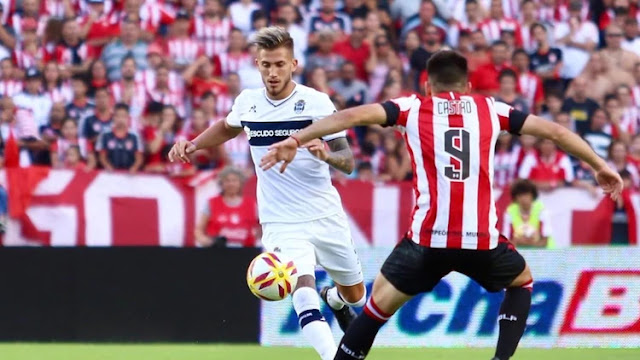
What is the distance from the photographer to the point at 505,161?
43.3ft

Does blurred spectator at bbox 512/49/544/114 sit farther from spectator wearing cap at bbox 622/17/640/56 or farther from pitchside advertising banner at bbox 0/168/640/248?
pitchside advertising banner at bbox 0/168/640/248

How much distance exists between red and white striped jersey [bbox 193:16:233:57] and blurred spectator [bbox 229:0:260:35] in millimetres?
153

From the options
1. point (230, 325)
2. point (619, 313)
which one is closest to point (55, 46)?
point (230, 325)

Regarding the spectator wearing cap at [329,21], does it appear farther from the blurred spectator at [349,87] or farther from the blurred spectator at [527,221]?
the blurred spectator at [527,221]

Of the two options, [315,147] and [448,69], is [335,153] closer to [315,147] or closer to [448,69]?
[315,147]

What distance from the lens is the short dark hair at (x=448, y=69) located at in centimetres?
679

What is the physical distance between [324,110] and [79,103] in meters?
6.35

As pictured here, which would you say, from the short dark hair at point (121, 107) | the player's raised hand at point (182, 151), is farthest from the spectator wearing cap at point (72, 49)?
the player's raised hand at point (182, 151)

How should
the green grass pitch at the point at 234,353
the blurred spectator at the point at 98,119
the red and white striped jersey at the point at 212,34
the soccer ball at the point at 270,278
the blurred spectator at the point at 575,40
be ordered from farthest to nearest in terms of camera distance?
the blurred spectator at the point at 575,40
the red and white striped jersey at the point at 212,34
the blurred spectator at the point at 98,119
the green grass pitch at the point at 234,353
the soccer ball at the point at 270,278

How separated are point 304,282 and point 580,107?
7280mm

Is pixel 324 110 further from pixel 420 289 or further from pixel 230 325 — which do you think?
pixel 230 325

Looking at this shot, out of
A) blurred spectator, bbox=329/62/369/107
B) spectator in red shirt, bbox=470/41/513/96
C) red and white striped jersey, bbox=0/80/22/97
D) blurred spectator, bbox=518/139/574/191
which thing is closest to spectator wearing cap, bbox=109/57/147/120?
red and white striped jersey, bbox=0/80/22/97

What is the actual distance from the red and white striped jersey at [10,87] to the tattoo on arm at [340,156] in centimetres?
691

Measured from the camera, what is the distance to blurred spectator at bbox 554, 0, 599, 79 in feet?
50.2
